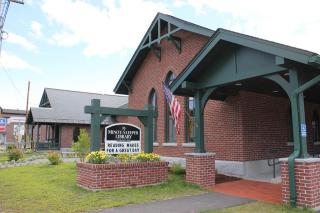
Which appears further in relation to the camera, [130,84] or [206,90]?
[130,84]

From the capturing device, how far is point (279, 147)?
13.9 m

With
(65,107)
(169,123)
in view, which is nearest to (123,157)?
(169,123)

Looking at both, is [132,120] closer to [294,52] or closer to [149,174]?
[149,174]

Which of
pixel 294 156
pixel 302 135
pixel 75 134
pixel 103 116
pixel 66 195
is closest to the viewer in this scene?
pixel 294 156

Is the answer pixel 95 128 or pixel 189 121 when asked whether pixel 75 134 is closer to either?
pixel 189 121

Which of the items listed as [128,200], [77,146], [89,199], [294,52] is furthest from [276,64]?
[77,146]

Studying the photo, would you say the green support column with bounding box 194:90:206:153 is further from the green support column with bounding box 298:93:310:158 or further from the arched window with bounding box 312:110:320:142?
the arched window with bounding box 312:110:320:142

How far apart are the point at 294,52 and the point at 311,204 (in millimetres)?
3456

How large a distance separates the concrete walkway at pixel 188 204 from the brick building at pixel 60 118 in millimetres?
22065

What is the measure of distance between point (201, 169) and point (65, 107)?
2812 centimetres

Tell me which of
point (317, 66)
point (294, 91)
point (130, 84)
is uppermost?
point (130, 84)

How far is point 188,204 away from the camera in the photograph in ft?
27.5

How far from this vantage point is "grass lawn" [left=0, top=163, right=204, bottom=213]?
7945mm

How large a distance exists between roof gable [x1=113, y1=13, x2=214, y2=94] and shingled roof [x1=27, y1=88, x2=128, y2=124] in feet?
32.4
